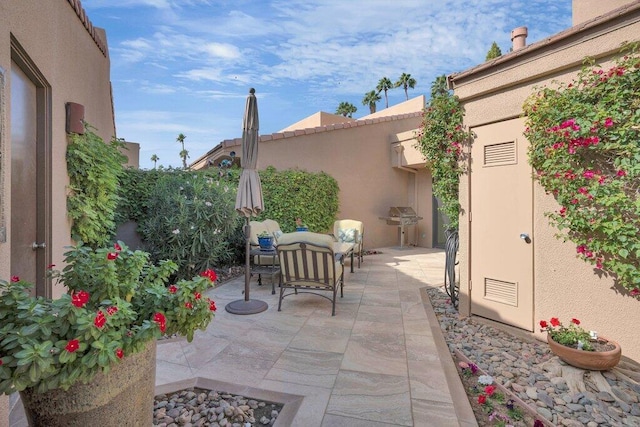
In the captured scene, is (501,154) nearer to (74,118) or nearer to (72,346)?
(72,346)

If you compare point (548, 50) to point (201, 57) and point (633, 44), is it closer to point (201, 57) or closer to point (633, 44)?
point (633, 44)

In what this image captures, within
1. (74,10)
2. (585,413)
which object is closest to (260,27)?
(74,10)

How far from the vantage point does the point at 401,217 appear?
1143 centimetres

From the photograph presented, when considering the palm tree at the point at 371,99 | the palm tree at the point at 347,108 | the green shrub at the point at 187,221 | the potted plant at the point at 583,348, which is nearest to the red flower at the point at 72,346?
the potted plant at the point at 583,348

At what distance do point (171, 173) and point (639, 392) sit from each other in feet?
26.3

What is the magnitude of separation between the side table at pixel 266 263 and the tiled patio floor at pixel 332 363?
75 centimetres

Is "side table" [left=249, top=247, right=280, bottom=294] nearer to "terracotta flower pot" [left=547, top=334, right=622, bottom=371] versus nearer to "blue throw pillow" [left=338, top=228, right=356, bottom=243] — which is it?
"blue throw pillow" [left=338, top=228, right=356, bottom=243]

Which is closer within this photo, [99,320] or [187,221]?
[99,320]

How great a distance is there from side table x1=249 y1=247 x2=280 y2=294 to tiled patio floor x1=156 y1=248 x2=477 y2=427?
2.30 ft

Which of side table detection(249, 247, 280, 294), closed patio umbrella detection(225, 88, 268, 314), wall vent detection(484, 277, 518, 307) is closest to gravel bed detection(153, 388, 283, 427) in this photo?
closed patio umbrella detection(225, 88, 268, 314)

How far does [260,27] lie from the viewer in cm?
611

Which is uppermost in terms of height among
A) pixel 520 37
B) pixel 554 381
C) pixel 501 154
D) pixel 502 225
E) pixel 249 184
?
pixel 520 37

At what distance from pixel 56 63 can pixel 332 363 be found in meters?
4.38

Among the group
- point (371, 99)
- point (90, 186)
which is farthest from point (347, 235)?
point (371, 99)
